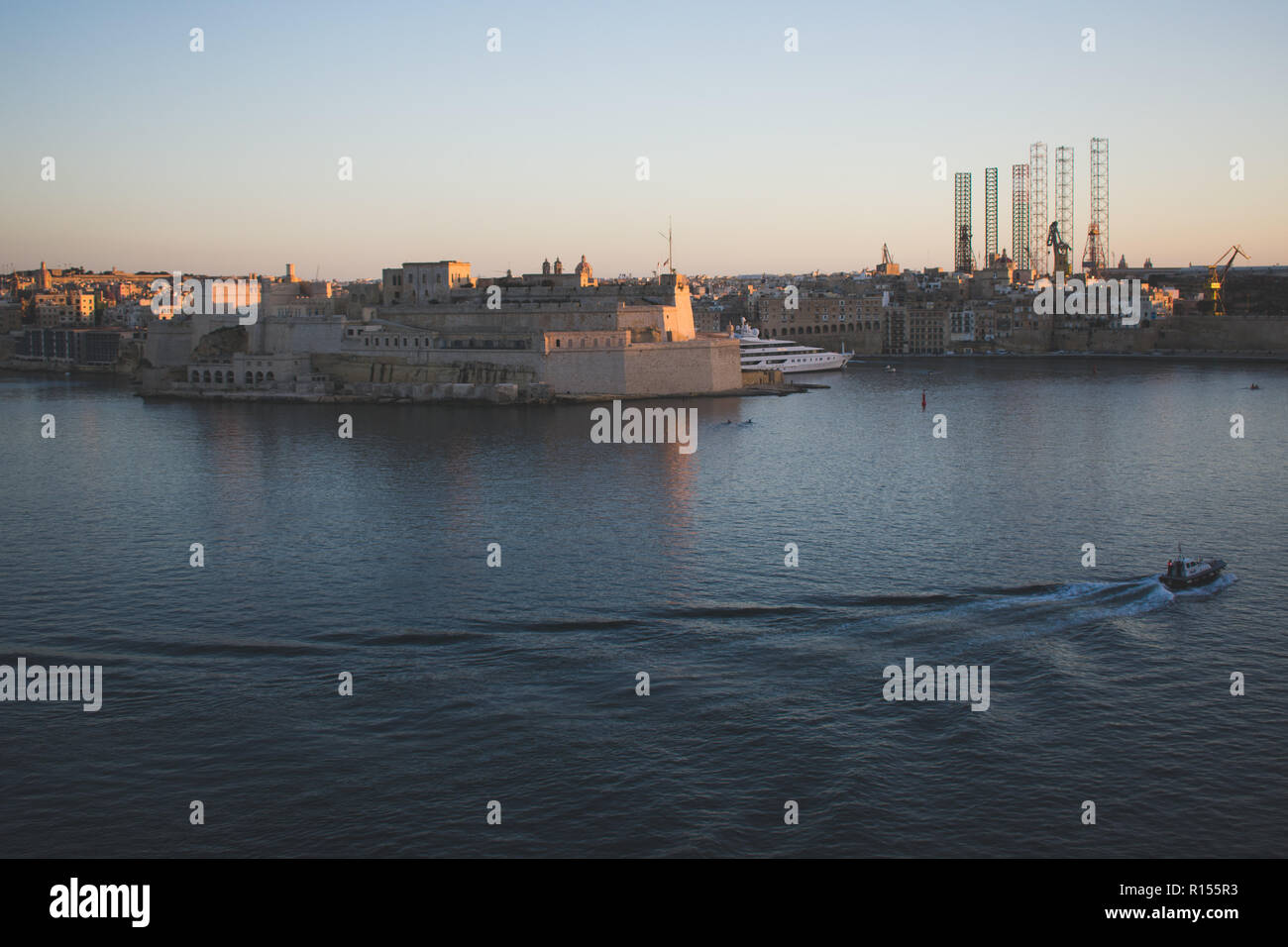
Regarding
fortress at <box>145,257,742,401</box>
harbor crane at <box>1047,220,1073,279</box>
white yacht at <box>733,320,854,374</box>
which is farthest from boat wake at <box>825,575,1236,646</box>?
harbor crane at <box>1047,220,1073,279</box>

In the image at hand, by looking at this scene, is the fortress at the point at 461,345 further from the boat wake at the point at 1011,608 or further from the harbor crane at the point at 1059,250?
the harbor crane at the point at 1059,250

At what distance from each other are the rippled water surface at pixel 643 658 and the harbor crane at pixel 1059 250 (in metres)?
61.5

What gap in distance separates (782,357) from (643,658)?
40311mm

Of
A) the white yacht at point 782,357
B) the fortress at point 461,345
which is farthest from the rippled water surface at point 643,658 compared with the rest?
the white yacht at point 782,357

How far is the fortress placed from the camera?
35.9m

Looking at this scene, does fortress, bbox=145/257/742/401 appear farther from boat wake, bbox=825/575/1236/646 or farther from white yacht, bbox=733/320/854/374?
boat wake, bbox=825/575/1236/646

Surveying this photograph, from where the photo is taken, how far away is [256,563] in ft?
48.8

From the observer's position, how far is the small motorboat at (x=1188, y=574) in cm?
1303

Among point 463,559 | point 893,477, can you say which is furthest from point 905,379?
point 463,559

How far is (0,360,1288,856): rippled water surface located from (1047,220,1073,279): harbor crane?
2421 inches

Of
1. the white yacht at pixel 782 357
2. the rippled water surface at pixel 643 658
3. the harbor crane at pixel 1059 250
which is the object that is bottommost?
the rippled water surface at pixel 643 658

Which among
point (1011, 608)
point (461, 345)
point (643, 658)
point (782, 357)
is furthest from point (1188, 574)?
point (782, 357)

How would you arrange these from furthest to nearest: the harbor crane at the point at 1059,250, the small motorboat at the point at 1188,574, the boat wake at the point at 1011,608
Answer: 1. the harbor crane at the point at 1059,250
2. the small motorboat at the point at 1188,574
3. the boat wake at the point at 1011,608

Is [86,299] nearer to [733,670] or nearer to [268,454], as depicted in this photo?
[268,454]
